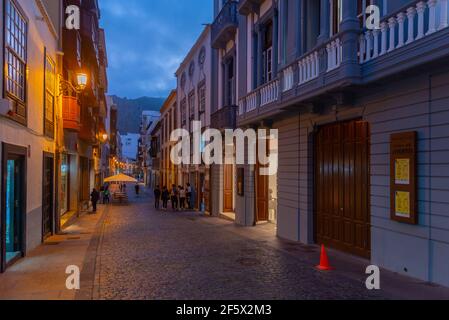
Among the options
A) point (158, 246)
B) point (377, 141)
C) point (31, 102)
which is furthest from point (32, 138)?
point (377, 141)

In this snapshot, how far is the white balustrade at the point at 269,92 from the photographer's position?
14.2 metres

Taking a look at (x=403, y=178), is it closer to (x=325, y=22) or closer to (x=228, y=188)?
(x=325, y=22)

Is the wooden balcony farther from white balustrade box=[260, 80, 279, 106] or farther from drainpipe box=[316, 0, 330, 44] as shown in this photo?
drainpipe box=[316, 0, 330, 44]

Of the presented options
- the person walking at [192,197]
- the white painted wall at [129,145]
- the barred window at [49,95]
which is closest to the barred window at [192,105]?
the person walking at [192,197]

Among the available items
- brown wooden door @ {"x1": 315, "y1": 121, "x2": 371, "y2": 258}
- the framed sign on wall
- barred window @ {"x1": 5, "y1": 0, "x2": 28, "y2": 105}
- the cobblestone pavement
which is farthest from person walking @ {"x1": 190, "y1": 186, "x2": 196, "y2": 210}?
the framed sign on wall

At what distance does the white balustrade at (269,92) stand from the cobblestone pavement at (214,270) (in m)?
4.54

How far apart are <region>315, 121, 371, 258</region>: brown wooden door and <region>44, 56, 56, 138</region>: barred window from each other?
8158 mm

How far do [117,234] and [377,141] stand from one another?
384 inches

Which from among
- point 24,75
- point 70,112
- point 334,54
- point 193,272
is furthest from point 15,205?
point 334,54

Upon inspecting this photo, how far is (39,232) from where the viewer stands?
1268cm

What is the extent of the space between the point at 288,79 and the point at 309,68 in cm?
143

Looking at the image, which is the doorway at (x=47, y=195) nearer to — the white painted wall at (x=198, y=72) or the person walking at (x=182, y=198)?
the white painted wall at (x=198, y=72)

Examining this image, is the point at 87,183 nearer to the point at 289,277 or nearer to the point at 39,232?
the point at 39,232

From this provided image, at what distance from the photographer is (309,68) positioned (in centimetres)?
1154
